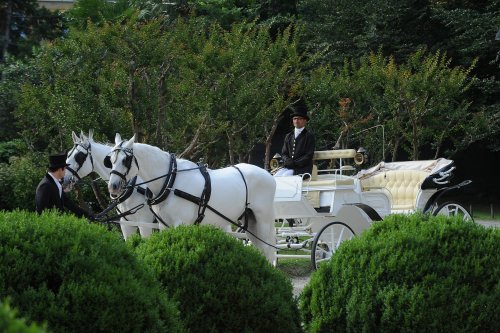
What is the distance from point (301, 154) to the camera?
499 inches

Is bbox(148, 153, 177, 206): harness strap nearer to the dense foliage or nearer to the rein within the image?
the rein

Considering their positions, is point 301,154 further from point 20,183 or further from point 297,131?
point 20,183

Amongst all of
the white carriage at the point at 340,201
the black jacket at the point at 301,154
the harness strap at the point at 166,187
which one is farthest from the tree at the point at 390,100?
the harness strap at the point at 166,187

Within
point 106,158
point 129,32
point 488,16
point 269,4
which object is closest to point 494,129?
point 488,16

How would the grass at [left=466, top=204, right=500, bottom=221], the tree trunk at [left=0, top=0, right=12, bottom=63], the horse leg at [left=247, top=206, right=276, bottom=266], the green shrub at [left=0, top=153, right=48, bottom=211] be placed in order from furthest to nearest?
the tree trunk at [left=0, top=0, right=12, bottom=63] → the grass at [left=466, top=204, right=500, bottom=221] → the green shrub at [left=0, top=153, right=48, bottom=211] → the horse leg at [left=247, top=206, right=276, bottom=266]

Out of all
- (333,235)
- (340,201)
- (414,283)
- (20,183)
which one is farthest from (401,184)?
(20,183)

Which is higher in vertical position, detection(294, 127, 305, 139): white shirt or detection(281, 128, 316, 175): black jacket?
detection(294, 127, 305, 139): white shirt

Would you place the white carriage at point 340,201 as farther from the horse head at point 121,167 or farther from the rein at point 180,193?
the horse head at point 121,167

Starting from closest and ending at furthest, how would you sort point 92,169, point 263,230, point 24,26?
point 263,230 → point 92,169 → point 24,26

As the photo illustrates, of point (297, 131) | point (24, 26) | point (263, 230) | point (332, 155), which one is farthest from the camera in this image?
point (24, 26)

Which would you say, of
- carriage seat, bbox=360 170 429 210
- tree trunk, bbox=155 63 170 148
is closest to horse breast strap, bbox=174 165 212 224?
carriage seat, bbox=360 170 429 210

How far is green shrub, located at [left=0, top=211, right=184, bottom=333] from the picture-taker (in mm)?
3875

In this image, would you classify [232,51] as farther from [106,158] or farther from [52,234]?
[52,234]

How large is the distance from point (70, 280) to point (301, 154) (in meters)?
8.90
